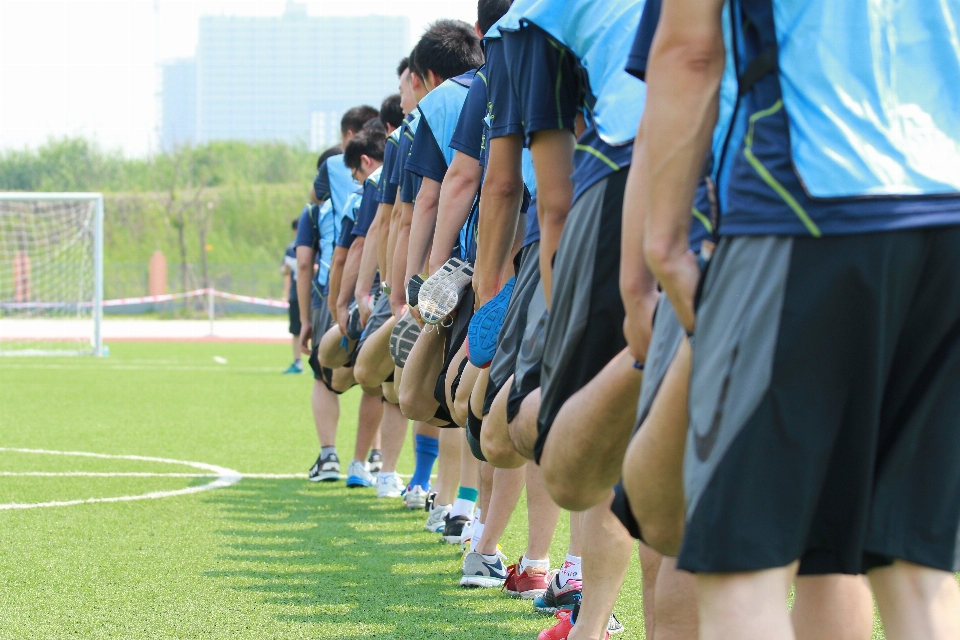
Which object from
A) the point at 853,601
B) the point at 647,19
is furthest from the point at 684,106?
the point at 853,601

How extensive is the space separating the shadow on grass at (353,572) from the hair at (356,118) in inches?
114

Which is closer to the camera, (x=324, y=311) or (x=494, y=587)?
(x=494, y=587)

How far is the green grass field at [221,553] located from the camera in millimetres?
4164

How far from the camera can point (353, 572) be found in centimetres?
512

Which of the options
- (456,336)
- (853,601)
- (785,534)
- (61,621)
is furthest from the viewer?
(456,336)

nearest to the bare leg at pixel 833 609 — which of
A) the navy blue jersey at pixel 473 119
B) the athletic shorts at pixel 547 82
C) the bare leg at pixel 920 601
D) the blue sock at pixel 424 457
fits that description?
the bare leg at pixel 920 601

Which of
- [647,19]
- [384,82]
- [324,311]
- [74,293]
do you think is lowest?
[74,293]

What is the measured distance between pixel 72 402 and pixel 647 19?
483 inches

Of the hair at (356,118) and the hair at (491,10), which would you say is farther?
the hair at (356,118)

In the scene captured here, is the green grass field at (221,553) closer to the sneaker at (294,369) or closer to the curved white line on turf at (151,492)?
the curved white line on turf at (151,492)

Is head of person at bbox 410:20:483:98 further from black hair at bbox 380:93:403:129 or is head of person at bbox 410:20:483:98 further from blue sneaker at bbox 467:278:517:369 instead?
blue sneaker at bbox 467:278:517:369

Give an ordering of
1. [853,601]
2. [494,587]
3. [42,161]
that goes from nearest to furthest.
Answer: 1. [853,601]
2. [494,587]
3. [42,161]

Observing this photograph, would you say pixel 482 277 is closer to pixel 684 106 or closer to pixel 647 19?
pixel 647 19

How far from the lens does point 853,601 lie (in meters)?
2.19
